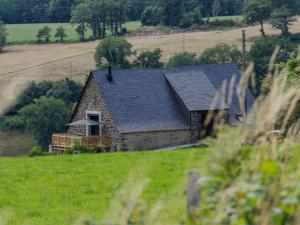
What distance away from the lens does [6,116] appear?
68688 millimetres

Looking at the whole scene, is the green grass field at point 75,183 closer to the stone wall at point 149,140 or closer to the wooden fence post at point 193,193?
the wooden fence post at point 193,193

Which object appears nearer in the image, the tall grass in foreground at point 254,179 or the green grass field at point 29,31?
the tall grass in foreground at point 254,179

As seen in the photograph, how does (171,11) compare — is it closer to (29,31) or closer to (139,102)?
(29,31)

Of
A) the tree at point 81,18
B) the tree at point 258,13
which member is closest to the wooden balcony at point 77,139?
the tree at point 258,13

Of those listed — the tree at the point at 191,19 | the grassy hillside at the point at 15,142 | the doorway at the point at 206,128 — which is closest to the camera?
the doorway at the point at 206,128

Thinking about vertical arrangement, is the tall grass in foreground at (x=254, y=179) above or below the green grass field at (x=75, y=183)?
above

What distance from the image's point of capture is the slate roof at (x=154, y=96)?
133 ft

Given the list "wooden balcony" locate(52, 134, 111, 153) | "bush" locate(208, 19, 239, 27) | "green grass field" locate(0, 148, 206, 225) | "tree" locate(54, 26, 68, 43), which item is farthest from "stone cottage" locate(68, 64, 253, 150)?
"bush" locate(208, 19, 239, 27)

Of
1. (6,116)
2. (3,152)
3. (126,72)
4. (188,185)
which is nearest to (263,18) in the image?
(6,116)

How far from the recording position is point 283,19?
86625mm

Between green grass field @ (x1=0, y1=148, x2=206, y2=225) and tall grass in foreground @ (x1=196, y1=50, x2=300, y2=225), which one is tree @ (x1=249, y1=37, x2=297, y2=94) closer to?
green grass field @ (x1=0, y1=148, x2=206, y2=225)

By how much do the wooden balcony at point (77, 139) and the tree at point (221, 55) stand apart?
95.0 ft

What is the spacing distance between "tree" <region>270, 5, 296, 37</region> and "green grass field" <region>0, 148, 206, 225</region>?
65.0 metres

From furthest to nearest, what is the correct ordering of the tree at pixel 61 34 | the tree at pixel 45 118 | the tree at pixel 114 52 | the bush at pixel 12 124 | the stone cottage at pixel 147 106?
1. the tree at pixel 61 34
2. the tree at pixel 114 52
3. the bush at pixel 12 124
4. the tree at pixel 45 118
5. the stone cottage at pixel 147 106
